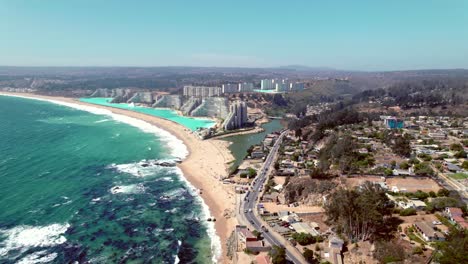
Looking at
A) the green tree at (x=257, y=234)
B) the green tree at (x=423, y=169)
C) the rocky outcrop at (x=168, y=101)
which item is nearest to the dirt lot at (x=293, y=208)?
the green tree at (x=257, y=234)

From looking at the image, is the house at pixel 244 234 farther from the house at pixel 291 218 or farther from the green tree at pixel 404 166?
the green tree at pixel 404 166

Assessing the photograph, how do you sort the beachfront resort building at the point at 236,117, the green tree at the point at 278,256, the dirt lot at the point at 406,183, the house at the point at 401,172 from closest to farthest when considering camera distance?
the green tree at the point at 278,256 < the dirt lot at the point at 406,183 < the house at the point at 401,172 < the beachfront resort building at the point at 236,117

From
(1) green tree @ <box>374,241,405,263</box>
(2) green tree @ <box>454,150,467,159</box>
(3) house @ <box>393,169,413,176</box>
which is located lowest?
(1) green tree @ <box>374,241,405,263</box>

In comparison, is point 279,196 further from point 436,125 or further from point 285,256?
point 436,125

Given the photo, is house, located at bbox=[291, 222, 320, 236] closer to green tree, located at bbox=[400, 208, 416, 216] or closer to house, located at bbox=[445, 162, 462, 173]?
green tree, located at bbox=[400, 208, 416, 216]

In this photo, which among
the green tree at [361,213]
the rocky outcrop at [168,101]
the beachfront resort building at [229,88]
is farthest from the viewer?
the beachfront resort building at [229,88]

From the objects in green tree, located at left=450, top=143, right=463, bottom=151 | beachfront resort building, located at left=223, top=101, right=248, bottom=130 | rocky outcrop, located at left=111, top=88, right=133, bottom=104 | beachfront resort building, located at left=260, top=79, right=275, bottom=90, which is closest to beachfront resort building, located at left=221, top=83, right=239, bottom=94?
beachfront resort building, located at left=260, top=79, right=275, bottom=90
